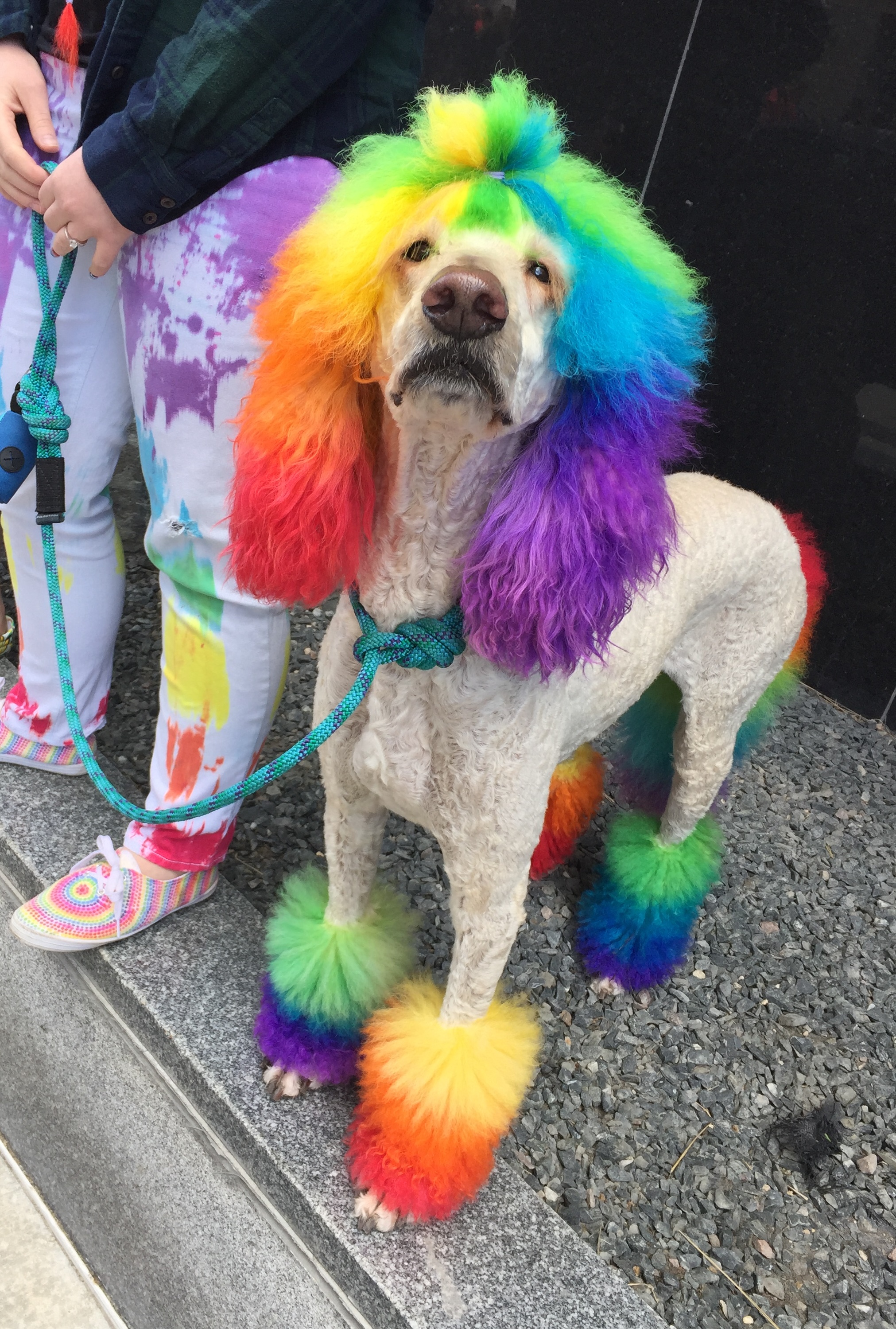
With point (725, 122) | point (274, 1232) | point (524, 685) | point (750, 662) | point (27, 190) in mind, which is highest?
point (725, 122)

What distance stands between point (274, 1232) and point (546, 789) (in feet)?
2.05

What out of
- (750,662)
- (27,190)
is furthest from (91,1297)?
(27,190)

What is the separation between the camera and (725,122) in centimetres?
238

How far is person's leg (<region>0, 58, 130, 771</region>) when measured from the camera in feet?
4.03

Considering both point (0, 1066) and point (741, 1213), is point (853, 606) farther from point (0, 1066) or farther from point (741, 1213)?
point (0, 1066)

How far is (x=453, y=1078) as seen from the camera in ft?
3.61

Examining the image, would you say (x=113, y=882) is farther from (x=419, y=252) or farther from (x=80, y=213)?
(x=419, y=252)

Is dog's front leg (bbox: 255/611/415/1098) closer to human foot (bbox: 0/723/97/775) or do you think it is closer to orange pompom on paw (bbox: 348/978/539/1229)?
orange pompom on paw (bbox: 348/978/539/1229)

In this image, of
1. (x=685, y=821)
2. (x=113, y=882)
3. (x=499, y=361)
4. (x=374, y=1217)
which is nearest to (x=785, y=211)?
(x=685, y=821)

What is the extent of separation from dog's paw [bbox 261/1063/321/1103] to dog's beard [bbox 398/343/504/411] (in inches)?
33.8

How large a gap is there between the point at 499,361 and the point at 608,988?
120cm

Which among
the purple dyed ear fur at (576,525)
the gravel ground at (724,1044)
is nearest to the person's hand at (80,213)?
Answer: the purple dyed ear fur at (576,525)

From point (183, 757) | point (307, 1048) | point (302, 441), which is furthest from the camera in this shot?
point (183, 757)

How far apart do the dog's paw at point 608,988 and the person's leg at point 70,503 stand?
93 centimetres
